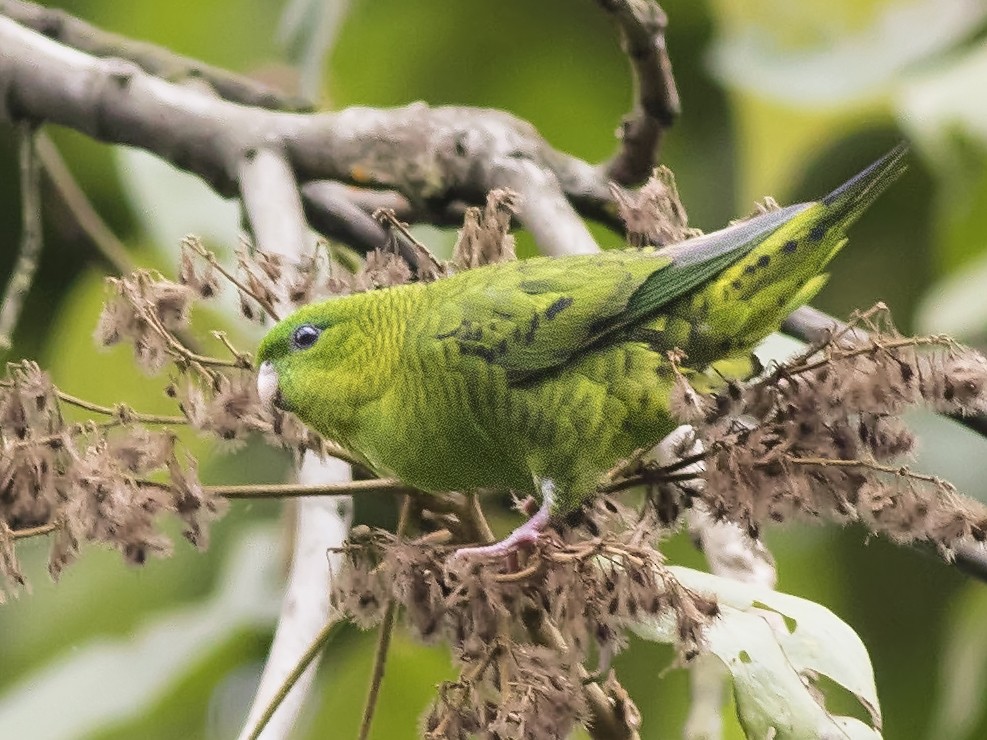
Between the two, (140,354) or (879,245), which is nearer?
Answer: (140,354)

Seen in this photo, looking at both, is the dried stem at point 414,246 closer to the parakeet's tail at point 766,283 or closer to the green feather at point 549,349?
the green feather at point 549,349

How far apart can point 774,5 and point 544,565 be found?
2051 millimetres

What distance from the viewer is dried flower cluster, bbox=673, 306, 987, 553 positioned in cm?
84

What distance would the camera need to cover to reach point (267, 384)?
A: 105 cm

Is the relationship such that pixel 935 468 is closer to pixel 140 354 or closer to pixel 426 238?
pixel 426 238

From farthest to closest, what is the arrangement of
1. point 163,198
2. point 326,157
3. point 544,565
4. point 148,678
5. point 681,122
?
point 681,122, point 163,198, point 148,678, point 326,157, point 544,565

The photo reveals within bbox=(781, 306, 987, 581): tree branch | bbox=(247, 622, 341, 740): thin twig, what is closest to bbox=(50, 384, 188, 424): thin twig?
bbox=(247, 622, 341, 740): thin twig

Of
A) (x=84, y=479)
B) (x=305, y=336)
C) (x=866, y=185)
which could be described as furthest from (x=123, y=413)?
(x=866, y=185)

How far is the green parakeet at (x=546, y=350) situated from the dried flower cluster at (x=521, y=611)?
16 cm

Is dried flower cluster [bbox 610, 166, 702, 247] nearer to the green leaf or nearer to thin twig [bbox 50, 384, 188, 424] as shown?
the green leaf

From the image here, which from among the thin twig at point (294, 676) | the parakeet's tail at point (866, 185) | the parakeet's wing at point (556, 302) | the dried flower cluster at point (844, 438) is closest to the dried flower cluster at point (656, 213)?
the parakeet's wing at point (556, 302)

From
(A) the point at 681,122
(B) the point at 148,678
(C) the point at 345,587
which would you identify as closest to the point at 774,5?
(A) the point at 681,122

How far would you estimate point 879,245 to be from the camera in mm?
2268

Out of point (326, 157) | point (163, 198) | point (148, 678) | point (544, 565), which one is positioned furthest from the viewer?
point (163, 198)
